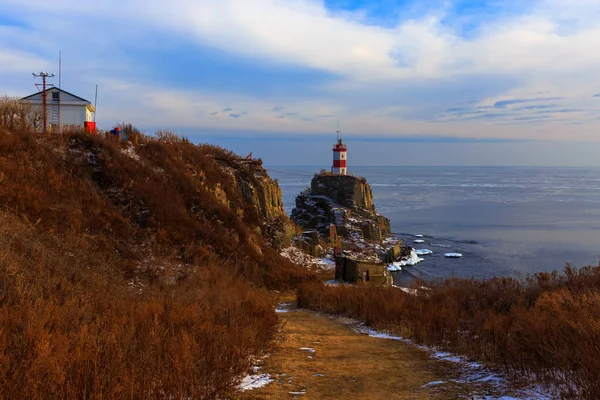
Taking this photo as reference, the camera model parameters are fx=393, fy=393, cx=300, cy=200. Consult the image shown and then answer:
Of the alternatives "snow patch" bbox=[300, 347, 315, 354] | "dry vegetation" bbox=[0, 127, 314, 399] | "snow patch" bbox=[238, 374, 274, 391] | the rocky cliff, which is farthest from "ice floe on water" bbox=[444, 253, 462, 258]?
"snow patch" bbox=[238, 374, 274, 391]

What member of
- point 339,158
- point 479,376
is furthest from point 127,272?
point 339,158

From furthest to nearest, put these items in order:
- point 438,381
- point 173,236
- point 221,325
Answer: point 173,236, point 221,325, point 438,381

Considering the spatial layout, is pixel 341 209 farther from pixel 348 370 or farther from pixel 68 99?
pixel 348 370

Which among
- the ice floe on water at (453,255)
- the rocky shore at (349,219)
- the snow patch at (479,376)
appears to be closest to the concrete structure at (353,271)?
the rocky shore at (349,219)

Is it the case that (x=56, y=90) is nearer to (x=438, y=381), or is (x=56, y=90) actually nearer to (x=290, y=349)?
(x=290, y=349)

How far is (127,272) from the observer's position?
12805 mm

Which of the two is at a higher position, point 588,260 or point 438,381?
point 438,381

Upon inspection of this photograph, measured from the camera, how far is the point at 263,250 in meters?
19.3

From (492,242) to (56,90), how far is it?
48405 mm

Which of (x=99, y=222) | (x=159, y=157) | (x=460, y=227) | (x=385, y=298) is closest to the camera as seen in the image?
(x=385, y=298)

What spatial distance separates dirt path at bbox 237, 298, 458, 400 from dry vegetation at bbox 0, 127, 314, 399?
54 cm

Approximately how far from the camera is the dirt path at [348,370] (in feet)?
17.0

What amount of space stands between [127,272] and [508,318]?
11.0 m

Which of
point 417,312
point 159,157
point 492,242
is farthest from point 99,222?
point 492,242
